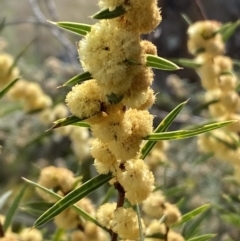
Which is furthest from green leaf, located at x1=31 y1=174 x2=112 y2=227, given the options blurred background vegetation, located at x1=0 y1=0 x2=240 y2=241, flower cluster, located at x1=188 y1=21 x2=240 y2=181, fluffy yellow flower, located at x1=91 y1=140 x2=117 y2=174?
flower cluster, located at x1=188 y1=21 x2=240 y2=181

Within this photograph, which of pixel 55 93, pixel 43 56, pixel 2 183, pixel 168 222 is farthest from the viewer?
pixel 43 56

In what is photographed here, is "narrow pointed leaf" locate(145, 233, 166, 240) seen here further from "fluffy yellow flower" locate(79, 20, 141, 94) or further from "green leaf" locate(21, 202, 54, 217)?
"fluffy yellow flower" locate(79, 20, 141, 94)

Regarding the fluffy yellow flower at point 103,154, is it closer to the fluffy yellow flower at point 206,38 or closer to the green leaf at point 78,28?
the green leaf at point 78,28

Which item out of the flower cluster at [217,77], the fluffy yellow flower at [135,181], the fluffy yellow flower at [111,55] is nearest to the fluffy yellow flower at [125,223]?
the fluffy yellow flower at [135,181]

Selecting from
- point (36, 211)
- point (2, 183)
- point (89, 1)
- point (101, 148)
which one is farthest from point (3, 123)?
point (89, 1)

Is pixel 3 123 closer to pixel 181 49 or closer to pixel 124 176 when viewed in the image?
pixel 181 49

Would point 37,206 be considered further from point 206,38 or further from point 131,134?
point 206,38
